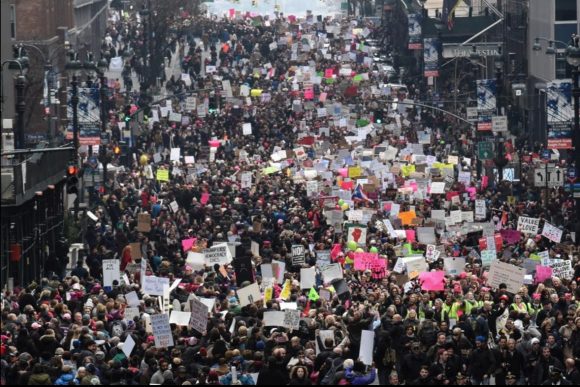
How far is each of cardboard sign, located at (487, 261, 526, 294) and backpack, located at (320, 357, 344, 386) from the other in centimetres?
690

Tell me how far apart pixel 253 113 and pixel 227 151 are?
44.9ft

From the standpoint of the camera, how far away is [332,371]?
2878 cm

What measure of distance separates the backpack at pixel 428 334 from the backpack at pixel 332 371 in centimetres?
224

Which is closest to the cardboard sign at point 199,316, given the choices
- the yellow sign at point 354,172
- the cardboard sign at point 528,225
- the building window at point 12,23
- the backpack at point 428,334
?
the backpack at point 428,334

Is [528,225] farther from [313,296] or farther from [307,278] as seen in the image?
[313,296]

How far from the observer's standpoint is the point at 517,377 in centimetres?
2981

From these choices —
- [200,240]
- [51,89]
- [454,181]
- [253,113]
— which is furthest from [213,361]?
[253,113]

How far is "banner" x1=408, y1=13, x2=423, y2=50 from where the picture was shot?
111188mm

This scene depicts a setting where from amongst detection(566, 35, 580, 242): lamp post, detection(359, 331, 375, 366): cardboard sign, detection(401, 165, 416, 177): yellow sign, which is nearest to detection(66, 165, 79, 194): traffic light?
detection(566, 35, 580, 242): lamp post

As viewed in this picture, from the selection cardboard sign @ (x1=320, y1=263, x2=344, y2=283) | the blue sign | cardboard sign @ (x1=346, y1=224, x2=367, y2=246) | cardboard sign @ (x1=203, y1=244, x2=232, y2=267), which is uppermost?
cardboard sign @ (x1=320, y1=263, x2=344, y2=283)

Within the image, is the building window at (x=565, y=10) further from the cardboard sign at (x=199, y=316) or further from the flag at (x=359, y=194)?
the cardboard sign at (x=199, y=316)

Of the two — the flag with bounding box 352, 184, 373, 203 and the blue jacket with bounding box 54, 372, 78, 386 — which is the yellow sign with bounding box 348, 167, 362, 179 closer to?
the flag with bounding box 352, 184, 373, 203

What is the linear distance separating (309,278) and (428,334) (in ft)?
23.7

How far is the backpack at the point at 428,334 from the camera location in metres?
31.1
